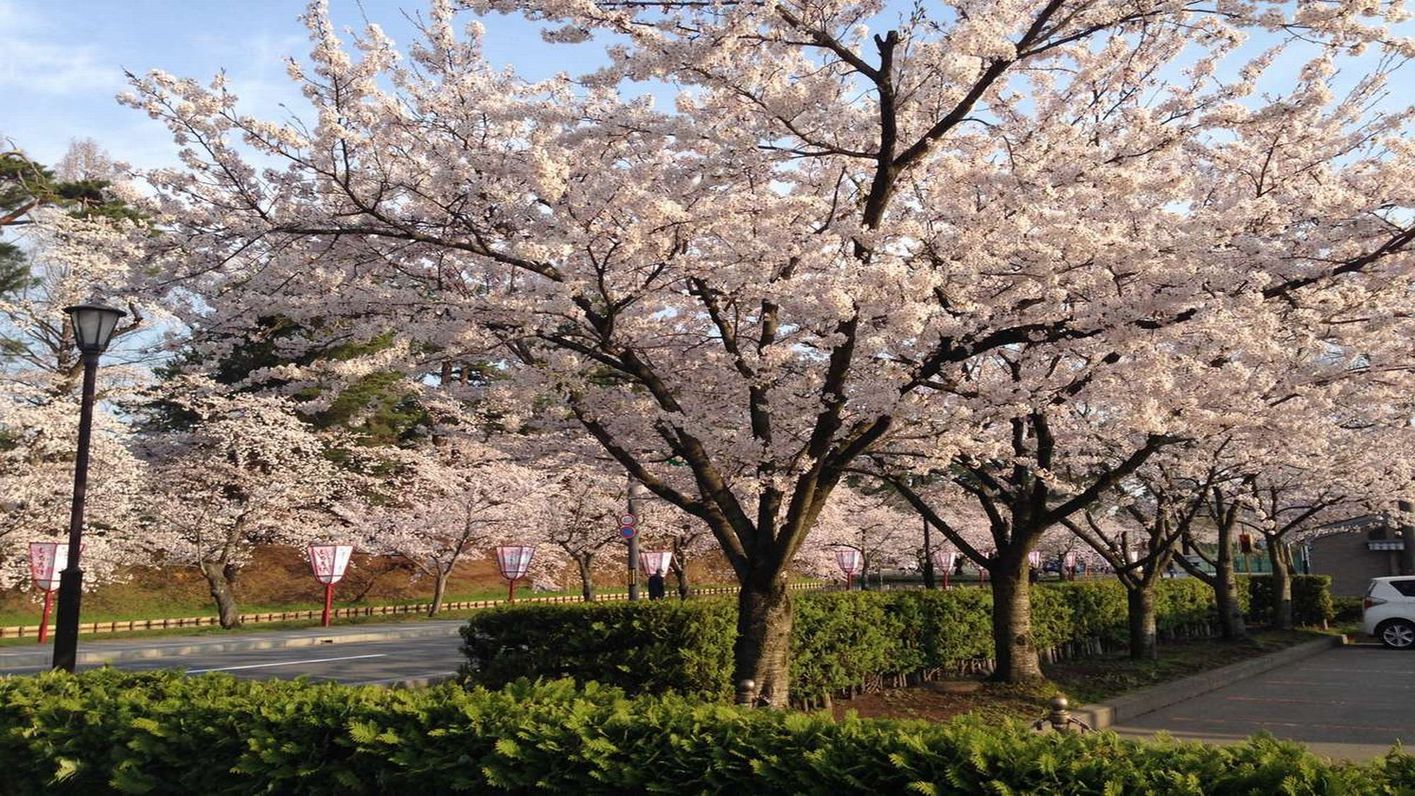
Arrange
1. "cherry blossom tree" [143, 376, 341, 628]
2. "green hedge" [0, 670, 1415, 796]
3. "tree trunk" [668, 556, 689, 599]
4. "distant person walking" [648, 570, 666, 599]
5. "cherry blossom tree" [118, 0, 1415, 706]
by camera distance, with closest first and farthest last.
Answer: "green hedge" [0, 670, 1415, 796]
"cherry blossom tree" [118, 0, 1415, 706]
"distant person walking" [648, 570, 666, 599]
"tree trunk" [668, 556, 689, 599]
"cherry blossom tree" [143, 376, 341, 628]

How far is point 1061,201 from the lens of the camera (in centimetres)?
778

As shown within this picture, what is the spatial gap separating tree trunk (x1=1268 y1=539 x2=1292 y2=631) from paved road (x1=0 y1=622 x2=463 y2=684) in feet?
62.6

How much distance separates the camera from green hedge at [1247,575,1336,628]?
25.2 metres

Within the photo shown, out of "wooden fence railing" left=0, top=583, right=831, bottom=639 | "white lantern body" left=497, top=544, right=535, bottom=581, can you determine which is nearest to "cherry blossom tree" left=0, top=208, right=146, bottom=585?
"wooden fence railing" left=0, top=583, right=831, bottom=639

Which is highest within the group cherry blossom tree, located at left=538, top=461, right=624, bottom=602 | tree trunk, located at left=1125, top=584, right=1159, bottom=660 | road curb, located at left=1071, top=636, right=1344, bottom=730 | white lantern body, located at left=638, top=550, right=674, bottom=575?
cherry blossom tree, located at left=538, top=461, right=624, bottom=602

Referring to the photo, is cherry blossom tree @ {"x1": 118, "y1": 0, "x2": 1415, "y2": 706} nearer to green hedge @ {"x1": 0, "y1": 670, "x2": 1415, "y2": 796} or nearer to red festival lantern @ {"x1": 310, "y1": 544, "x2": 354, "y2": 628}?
green hedge @ {"x1": 0, "y1": 670, "x2": 1415, "y2": 796}

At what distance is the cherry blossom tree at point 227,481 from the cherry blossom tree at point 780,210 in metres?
23.3

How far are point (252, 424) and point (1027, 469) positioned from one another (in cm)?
2640

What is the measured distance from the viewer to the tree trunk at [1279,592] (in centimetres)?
2284

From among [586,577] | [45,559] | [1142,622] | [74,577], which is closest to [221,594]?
[45,559]

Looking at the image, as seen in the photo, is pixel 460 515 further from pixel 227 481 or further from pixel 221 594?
pixel 221 594

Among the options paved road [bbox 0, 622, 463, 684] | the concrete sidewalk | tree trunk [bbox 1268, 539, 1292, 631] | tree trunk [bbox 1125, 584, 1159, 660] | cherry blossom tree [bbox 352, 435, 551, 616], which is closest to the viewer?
tree trunk [bbox 1125, 584, 1159, 660]

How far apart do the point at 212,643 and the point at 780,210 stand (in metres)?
19.1

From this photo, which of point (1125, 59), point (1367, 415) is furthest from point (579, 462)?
point (1367, 415)
